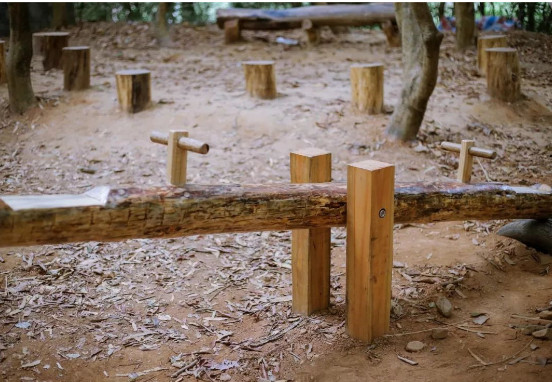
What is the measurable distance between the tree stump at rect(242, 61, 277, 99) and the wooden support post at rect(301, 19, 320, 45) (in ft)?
12.4

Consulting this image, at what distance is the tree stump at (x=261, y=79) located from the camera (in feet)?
26.0

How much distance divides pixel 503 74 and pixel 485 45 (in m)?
1.19

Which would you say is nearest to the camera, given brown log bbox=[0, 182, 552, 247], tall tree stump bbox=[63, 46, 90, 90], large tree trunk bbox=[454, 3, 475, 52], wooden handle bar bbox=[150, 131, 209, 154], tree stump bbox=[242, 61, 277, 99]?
brown log bbox=[0, 182, 552, 247]

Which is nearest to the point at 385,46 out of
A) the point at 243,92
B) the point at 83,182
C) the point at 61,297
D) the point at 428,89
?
the point at 243,92

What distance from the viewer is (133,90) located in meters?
7.48

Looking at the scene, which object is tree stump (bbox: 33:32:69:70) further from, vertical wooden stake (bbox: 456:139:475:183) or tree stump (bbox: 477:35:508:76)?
vertical wooden stake (bbox: 456:139:475:183)

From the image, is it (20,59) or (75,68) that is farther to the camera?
(75,68)

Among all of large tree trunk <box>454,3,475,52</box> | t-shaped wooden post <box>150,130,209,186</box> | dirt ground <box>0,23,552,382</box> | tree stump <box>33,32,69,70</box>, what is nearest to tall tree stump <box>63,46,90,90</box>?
dirt ground <box>0,23,552,382</box>

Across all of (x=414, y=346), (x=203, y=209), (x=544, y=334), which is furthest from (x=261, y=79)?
(x=544, y=334)

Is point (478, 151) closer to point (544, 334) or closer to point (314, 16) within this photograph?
point (544, 334)

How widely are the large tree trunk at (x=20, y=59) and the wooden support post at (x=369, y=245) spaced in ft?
18.0

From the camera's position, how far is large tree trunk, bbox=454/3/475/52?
9.52 m

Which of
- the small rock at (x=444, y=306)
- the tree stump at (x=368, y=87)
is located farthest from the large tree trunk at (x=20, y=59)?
the small rock at (x=444, y=306)

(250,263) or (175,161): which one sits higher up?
(175,161)
